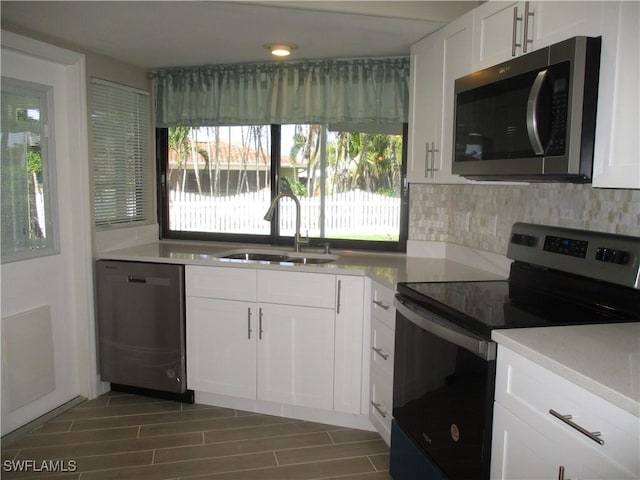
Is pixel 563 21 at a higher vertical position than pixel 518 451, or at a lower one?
higher

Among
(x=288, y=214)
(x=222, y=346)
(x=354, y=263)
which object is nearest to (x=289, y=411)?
(x=222, y=346)

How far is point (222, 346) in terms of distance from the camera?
9.61 feet

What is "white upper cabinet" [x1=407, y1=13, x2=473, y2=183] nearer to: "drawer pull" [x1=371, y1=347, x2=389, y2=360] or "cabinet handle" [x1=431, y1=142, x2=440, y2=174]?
"cabinet handle" [x1=431, y1=142, x2=440, y2=174]

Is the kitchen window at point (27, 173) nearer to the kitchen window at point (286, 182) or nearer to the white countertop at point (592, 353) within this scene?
the kitchen window at point (286, 182)

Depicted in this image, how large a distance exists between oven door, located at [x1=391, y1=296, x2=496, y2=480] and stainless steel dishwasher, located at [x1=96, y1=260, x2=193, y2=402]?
54.2 inches

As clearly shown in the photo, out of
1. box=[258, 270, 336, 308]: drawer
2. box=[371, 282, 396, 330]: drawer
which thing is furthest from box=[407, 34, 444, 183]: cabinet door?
box=[258, 270, 336, 308]: drawer

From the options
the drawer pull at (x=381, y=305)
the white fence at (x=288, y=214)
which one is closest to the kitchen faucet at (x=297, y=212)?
the white fence at (x=288, y=214)

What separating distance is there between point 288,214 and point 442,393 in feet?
6.53

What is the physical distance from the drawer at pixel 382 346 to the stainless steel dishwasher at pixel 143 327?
3.67 ft

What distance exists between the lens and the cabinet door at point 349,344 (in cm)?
268

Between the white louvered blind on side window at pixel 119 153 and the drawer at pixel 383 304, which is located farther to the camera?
the white louvered blind on side window at pixel 119 153

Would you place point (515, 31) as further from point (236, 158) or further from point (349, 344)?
point (236, 158)

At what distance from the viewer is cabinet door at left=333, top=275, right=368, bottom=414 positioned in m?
2.68

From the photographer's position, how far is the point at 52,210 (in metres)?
2.88
